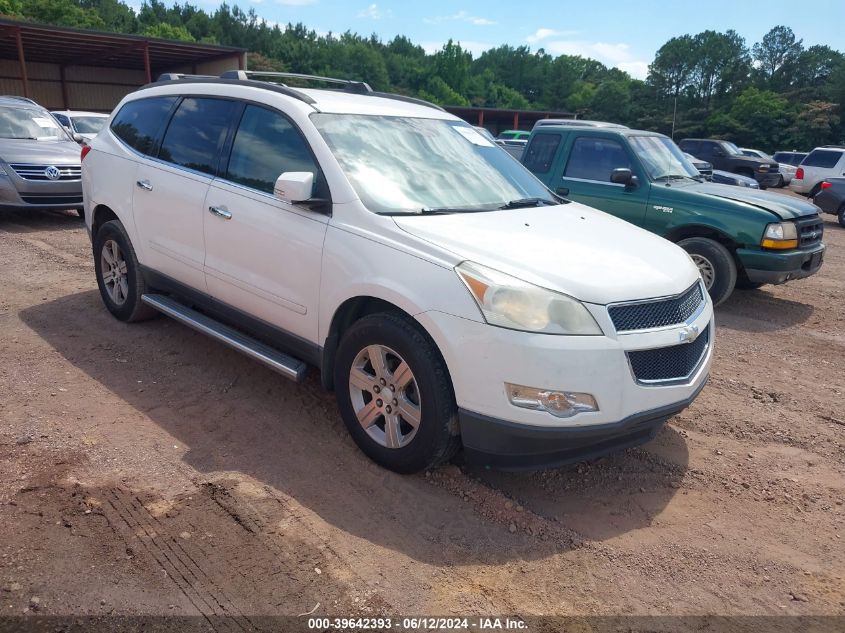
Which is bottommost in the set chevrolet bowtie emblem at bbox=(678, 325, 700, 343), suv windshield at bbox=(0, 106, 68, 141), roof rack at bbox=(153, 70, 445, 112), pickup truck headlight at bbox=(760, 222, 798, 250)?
suv windshield at bbox=(0, 106, 68, 141)

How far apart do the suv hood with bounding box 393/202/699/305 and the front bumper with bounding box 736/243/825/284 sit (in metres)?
3.49

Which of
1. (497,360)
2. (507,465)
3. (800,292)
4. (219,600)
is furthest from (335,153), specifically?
(800,292)

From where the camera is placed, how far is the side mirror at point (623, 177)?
746cm

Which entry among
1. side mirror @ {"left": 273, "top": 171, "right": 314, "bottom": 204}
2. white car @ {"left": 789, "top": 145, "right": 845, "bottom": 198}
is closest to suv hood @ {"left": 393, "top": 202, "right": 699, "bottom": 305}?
side mirror @ {"left": 273, "top": 171, "right": 314, "bottom": 204}

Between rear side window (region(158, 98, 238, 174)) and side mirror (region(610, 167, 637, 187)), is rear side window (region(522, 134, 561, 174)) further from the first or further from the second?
rear side window (region(158, 98, 238, 174))

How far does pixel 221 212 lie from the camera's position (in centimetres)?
429

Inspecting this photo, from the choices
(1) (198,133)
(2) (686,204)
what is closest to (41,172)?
(1) (198,133)

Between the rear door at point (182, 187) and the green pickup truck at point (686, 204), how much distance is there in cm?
465

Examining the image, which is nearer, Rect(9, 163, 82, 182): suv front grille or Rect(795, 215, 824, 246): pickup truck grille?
Rect(795, 215, 824, 246): pickup truck grille

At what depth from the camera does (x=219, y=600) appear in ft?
8.55

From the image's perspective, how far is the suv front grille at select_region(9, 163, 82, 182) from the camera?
9.84 meters

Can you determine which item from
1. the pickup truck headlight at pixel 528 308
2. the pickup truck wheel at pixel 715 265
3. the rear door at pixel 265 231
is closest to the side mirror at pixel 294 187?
the rear door at pixel 265 231

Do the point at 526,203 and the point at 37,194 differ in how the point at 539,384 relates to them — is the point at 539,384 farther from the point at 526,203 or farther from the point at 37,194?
the point at 37,194

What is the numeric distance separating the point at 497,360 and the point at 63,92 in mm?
40661
